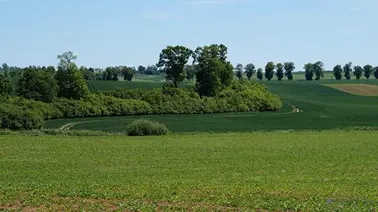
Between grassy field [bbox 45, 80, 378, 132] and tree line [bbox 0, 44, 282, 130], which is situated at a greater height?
tree line [bbox 0, 44, 282, 130]

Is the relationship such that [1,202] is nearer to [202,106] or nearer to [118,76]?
[202,106]

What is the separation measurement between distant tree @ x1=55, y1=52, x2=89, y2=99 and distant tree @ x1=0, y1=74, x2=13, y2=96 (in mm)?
8886

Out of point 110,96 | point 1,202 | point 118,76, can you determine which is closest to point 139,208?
point 1,202

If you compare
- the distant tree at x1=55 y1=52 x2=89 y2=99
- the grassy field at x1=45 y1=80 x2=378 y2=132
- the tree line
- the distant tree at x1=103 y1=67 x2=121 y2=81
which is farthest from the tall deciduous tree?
the distant tree at x1=103 y1=67 x2=121 y2=81

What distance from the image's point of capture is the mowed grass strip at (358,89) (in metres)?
149

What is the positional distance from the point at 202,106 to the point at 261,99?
15.3 metres

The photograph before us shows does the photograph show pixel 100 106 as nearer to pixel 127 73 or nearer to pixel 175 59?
pixel 175 59

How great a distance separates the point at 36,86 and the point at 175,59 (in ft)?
106

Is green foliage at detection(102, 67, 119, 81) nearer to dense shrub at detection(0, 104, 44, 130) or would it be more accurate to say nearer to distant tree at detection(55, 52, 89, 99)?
distant tree at detection(55, 52, 89, 99)

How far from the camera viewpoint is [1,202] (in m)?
19.5

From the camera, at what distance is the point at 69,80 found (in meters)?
111

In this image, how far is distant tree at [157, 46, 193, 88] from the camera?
402ft

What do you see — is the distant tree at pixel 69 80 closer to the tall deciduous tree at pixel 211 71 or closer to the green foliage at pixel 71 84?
the green foliage at pixel 71 84

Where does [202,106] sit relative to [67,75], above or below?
below
